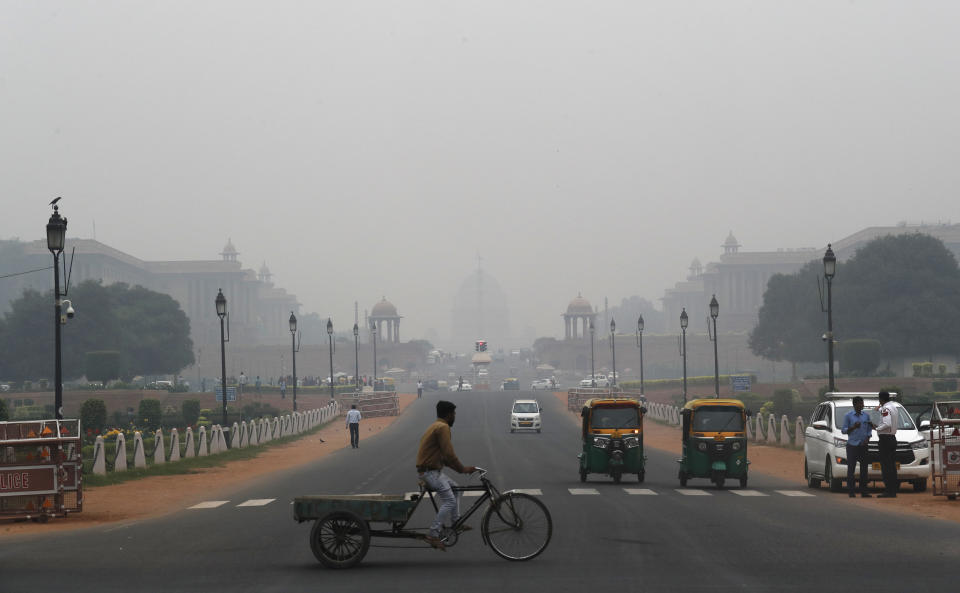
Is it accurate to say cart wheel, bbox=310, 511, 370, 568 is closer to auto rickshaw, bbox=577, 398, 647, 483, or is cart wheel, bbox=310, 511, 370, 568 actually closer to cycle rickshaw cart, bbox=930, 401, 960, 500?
cycle rickshaw cart, bbox=930, 401, 960, 500

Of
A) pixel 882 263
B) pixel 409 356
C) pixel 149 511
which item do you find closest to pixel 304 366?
pixel 409 356

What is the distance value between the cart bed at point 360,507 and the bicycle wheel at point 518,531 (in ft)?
3.17

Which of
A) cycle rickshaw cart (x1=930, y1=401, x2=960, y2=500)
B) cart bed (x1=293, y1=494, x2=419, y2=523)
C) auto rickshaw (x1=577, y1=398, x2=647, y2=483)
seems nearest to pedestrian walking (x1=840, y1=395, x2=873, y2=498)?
cycle rickshaw cart (x1=930, y1=401, x2=960, y2=500)

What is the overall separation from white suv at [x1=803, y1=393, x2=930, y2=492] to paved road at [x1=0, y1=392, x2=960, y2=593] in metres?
0.67

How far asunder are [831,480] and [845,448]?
3.09ft

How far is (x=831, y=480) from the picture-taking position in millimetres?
24500

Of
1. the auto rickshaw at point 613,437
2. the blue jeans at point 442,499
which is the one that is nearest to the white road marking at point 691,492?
the auto rickshaw at point 613,437

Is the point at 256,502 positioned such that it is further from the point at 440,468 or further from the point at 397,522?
the point at 440,468

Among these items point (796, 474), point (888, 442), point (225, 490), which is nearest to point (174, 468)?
point (225, 490)

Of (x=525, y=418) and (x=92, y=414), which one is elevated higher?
(x=92, y=414)

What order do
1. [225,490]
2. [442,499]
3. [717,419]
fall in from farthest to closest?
1. [225,490]
2. [717,419]
3. [442,499]

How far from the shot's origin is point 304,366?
587ft

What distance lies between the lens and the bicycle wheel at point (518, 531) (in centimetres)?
1384

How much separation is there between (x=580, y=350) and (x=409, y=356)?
2548cm
